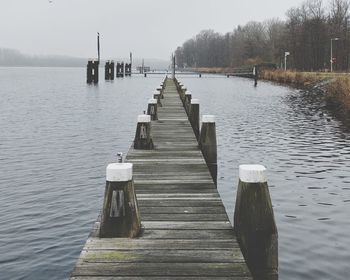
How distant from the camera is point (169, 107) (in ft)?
71.6

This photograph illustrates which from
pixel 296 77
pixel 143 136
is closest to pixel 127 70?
pixel 296 77

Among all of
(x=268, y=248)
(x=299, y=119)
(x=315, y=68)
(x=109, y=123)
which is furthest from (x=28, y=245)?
(x=315, y=68)

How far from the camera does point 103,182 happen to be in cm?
1229

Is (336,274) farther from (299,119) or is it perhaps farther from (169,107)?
(299,119)

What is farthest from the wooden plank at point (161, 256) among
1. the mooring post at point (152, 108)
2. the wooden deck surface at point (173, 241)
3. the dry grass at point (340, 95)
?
the dry grass at point (340, 95)

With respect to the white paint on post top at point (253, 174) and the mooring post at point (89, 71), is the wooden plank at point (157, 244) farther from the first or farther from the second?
the mooring post at point (89, 71)

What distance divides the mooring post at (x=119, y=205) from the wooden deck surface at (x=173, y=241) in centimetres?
11

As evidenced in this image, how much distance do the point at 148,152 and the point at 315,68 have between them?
87825mm

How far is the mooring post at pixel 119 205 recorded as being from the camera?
16.7 feet

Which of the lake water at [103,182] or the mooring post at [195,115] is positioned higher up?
the mooring post at [195,115]

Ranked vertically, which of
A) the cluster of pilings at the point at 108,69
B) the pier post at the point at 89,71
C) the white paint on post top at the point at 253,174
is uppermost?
the cluster of pilings at the point at 108,69

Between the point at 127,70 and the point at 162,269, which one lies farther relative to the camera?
the point at 127,70

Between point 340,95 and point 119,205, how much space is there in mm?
24350

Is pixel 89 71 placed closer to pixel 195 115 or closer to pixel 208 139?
pixel 195 115
